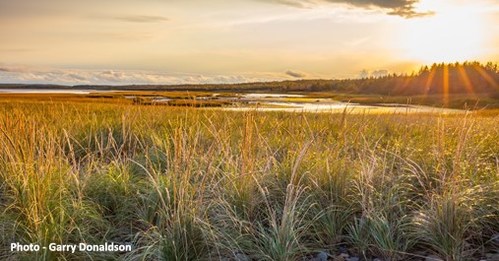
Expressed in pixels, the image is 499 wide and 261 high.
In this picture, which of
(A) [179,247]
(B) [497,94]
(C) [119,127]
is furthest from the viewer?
(B) [497,94]

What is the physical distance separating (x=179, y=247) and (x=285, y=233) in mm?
880

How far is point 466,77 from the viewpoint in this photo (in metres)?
59.7

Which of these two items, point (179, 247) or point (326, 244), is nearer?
point (179, 247)

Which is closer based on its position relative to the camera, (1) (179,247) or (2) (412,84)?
(1) (179,247)

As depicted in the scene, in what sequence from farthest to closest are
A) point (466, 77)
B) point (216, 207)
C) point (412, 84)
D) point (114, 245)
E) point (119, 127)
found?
point (466, 77)
point (412, 84)
point (119, 127)
point (216, 207)
point (114, 245)

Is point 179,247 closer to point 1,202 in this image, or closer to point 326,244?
point 326,244

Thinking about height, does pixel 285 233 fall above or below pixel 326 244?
above

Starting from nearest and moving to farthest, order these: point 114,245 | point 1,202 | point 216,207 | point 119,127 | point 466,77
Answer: point 114,245
point 216,207
point 1,202
point 119,127
point 466,77

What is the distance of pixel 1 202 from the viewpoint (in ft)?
16.6

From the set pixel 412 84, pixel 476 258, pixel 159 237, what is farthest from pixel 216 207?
pixel 412 84

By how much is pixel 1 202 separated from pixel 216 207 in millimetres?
2510

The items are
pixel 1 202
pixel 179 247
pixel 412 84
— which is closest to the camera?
pixel 179 247

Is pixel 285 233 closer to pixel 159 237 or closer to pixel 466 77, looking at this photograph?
pixel 159 237

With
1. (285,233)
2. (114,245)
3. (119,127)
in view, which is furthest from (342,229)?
(119,127)
